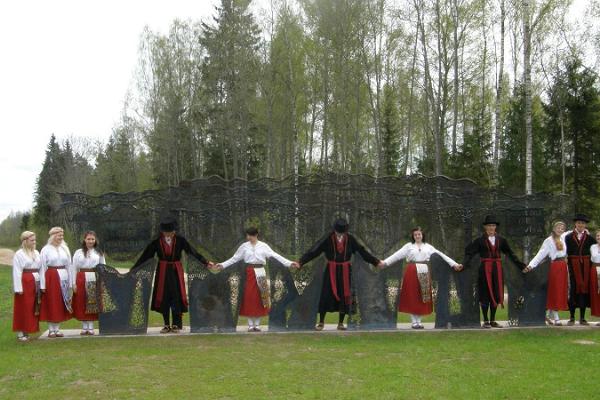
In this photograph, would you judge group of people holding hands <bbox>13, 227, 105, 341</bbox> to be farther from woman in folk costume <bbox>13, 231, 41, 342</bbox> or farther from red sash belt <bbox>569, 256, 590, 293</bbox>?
red sash belt <bbox>569, 256, 590, 293</bbox>

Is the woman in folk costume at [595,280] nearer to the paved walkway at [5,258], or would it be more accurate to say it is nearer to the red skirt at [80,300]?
the red skirt at [80,300]

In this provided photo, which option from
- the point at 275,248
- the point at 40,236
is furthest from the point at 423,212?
the point at 40,236

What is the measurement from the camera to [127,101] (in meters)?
32.3

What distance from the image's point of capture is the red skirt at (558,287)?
8664 millimetres

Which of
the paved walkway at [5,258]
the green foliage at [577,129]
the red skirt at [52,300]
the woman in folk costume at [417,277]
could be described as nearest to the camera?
the red skirt at [52,300]

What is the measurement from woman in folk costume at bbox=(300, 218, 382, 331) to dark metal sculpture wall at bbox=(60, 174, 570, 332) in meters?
0.13

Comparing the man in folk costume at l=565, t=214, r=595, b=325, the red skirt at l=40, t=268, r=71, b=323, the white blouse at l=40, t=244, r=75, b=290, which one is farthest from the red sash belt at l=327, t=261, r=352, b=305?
the red skirt at l=40, t=268, r=71, b=323

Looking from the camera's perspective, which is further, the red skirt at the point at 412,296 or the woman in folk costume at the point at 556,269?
the woman in folk costume at the point at 556,269

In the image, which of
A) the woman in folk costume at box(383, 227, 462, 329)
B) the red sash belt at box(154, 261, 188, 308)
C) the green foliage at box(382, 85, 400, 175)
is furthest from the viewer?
the green foliage at box(382, 85, 400, 175)

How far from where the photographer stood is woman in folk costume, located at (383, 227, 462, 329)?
844 cm

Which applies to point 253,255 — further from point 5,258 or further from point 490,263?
point 5,258

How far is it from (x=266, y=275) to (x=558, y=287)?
4432 millimetres

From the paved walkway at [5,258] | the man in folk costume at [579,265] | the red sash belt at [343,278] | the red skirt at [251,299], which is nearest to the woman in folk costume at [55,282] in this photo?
the red skirt at [251,299]

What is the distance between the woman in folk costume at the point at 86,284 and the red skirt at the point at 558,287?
22.2ft
